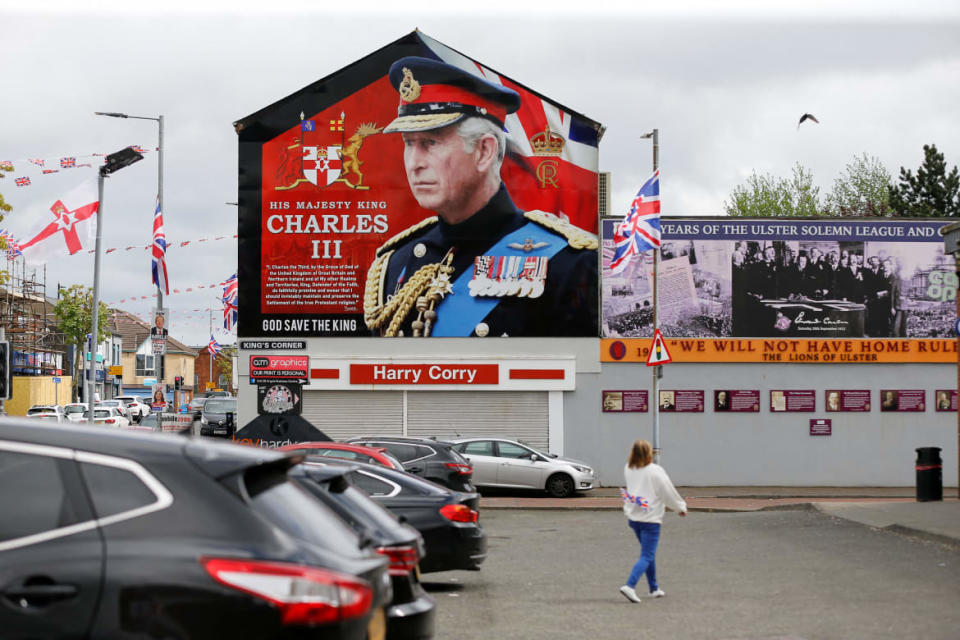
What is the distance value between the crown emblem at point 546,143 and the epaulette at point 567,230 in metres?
1.62

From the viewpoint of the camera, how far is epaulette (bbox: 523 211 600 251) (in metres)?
32.7

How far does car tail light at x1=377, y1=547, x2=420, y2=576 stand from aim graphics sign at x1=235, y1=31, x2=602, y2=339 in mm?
25472

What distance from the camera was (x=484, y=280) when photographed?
32438 mm

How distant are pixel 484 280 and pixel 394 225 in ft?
9.13

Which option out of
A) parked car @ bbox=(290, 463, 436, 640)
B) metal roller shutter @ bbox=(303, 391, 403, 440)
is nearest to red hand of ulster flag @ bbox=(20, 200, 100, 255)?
metal roller shutter @ bbox=(303, 391, 403, 440)

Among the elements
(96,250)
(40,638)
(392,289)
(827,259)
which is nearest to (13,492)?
(40,638)

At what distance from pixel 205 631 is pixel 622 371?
28.5 meters

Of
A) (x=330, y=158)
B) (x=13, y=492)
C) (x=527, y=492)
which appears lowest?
(x=527, y=492)

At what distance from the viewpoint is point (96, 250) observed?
36156mm

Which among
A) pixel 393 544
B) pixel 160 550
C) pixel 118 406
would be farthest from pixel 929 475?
pixel 118 406

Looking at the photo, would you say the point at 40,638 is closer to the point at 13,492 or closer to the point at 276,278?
the point at 13,492

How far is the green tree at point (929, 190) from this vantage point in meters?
76.8

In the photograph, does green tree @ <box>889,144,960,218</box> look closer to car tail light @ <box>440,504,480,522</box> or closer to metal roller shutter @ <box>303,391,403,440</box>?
metal roller shutter @ <box>303,391,403,440</box>

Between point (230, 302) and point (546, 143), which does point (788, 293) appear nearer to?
point (546, 143)
